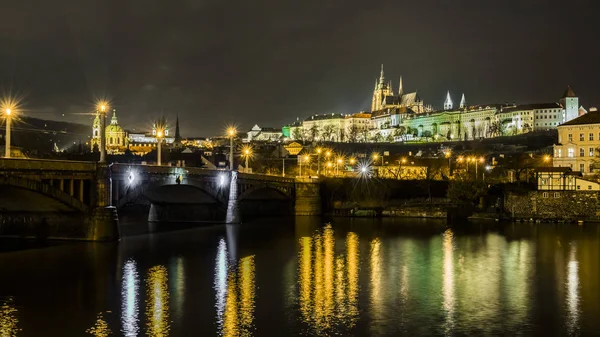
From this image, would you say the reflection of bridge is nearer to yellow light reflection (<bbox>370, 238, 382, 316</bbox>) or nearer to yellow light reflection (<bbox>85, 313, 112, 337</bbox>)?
yellow light reflection (<bbox>85, 313, 112, 337</bbox>)

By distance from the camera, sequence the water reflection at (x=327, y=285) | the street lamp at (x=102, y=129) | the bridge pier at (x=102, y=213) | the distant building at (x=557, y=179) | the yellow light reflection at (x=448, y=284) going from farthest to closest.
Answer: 1. the distant building at (x=557, y=179)
2. the street lamp at (x=102, y=129)
3. the bridge pier at (x=102, y=213)
4. the yellow light reflection at (x=448, y=284)
5. the water reflection at (x=327, y=285)

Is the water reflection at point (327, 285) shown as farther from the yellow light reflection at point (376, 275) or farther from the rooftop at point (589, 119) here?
the rooftop at point (589, 119)

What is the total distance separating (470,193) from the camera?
96.1 meters

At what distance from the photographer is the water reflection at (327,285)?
3142 cm

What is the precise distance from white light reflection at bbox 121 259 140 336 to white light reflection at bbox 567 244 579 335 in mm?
18316

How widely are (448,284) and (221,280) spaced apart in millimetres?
13166

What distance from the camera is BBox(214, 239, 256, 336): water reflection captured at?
2980cm

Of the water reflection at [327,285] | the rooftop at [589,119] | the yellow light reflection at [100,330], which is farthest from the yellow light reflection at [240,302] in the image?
the rooftop at [589,119]

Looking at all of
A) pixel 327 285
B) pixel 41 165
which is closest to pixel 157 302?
pixel 327 285

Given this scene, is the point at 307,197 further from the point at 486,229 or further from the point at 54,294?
the point at 54,294

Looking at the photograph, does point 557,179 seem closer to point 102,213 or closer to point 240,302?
point 102,213

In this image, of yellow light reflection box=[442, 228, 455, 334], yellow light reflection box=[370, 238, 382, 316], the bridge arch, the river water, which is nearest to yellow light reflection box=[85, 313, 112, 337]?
the river water

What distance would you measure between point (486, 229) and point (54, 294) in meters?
50.7

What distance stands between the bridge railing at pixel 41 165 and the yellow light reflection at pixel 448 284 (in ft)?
87.1
